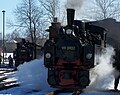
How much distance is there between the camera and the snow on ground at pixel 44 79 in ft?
48.4

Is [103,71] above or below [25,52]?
below

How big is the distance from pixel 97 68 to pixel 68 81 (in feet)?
5.80

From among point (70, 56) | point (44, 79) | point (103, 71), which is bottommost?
point (44, 79)

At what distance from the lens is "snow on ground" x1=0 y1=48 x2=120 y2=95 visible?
14.8 meters

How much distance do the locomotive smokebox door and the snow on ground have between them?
93 cm

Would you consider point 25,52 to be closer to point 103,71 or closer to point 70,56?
point 103,71

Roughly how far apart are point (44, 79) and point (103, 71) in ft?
9.23

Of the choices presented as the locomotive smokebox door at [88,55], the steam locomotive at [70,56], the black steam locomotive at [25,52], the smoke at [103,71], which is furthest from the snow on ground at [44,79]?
the black steam locomotive at [25,52]

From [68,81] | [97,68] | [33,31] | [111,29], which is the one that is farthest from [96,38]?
[33,31]

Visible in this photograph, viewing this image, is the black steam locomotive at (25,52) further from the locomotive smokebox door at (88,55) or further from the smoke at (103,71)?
the locomotive smokebox door at (88,55)

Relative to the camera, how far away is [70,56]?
1387 cm

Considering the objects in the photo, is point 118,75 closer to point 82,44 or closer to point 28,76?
point 82,44

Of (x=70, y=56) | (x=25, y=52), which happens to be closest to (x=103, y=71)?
(x=70, y=56)

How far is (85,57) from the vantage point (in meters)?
13.5
